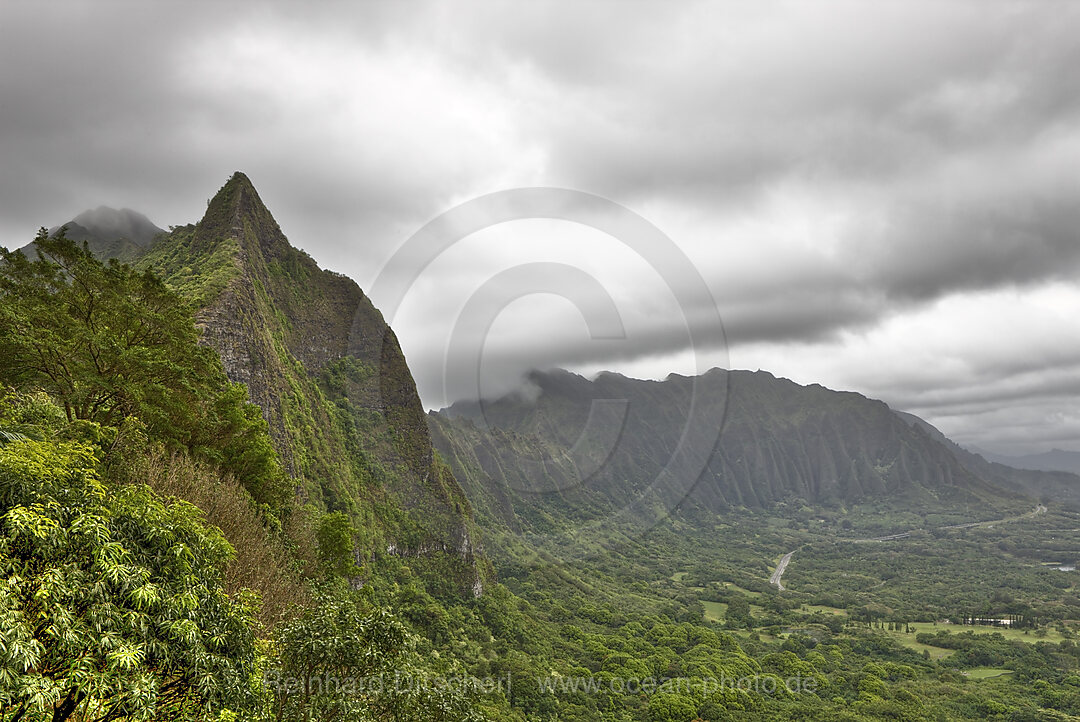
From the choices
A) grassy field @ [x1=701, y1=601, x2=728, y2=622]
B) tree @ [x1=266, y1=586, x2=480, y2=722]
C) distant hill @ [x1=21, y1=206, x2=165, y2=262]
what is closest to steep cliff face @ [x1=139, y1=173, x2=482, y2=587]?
distant hill @ [x1=21, y1=206, x2=165, y2=262]

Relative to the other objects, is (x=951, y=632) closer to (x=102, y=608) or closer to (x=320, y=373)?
(x=320, y=373)

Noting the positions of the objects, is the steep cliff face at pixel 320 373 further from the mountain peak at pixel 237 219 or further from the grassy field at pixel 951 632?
the grassy field at pixel 951 632

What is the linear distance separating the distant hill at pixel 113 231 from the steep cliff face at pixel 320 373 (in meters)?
24.9

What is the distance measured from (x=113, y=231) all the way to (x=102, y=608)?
16791 cm

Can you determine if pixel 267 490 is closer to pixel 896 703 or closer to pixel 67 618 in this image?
pixel 67 618

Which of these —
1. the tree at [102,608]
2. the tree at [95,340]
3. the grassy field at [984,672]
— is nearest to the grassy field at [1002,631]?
the grassy field at [984,672]

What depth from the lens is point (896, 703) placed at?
79.7m

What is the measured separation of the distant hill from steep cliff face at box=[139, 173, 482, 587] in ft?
81.7

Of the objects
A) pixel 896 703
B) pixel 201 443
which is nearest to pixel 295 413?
pixel 201 443

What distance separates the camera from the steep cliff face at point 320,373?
61250 mm

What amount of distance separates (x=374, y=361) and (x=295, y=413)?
149 ft

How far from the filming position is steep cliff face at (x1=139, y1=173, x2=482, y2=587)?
201 feet

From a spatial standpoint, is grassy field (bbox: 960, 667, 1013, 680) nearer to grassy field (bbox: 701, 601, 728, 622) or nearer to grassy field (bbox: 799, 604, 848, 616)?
grassy field (bbox: 799, 604, 848, 616)

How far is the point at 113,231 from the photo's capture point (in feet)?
431
